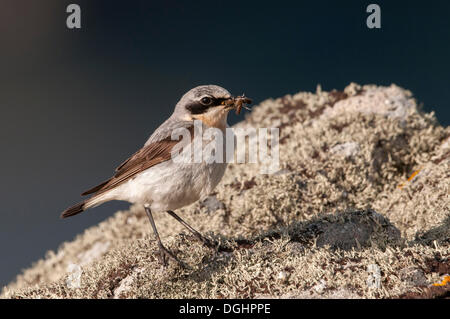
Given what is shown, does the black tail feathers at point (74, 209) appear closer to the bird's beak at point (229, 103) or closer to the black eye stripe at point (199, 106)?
the black eye stripe at point (199, 106)

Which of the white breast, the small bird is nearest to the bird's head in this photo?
the small bird

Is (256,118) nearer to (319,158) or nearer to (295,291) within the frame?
(319,158)

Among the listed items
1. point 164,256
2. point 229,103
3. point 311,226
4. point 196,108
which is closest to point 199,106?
point 196,108

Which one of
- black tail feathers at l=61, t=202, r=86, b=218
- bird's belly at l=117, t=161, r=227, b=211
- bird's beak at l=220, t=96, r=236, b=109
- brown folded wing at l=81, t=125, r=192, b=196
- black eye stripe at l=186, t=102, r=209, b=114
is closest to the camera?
bird's belly at l=117, t=161, r=227, b=211

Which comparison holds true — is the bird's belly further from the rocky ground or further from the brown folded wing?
the rocky ground

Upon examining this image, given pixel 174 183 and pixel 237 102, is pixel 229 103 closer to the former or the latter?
pixel 237 102

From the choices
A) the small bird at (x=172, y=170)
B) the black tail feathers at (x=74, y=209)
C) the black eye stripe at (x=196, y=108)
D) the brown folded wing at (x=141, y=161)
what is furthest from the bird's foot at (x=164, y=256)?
the black eye stripe at (x=196, y=108)
